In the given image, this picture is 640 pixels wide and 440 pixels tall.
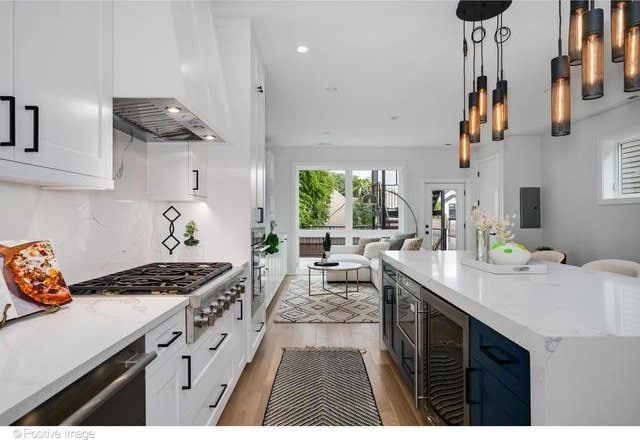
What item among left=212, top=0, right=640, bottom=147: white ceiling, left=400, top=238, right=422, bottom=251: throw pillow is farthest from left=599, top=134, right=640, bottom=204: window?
left=400, top=238, right=422, bottom=251: throw pillow

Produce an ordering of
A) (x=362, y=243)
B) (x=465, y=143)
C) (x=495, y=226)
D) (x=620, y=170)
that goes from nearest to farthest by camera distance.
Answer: (x=495, y=226)
(x=465, y=143)
(x=620, y=170)
(x=362, y=243)

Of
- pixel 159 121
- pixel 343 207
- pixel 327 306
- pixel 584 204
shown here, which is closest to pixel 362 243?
pixel 343 207

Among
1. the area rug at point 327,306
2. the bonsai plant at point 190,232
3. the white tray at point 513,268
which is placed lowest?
the area rug at point 327,306

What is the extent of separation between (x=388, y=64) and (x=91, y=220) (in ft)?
9.36

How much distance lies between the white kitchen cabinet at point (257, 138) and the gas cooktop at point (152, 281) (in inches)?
32.8

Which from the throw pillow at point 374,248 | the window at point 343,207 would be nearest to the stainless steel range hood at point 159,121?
the throw pillow at point 374,248

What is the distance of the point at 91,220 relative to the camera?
1887 mm

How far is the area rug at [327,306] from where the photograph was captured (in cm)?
423

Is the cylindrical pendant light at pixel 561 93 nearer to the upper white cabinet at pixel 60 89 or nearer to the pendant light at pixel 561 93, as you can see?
the pendant light at pixel 561 93

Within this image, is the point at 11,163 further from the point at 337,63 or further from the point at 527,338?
the point at 337,63

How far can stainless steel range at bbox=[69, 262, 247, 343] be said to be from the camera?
159 cm

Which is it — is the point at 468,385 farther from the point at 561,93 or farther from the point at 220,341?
the point at 561,93

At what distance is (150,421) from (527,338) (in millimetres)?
1197
